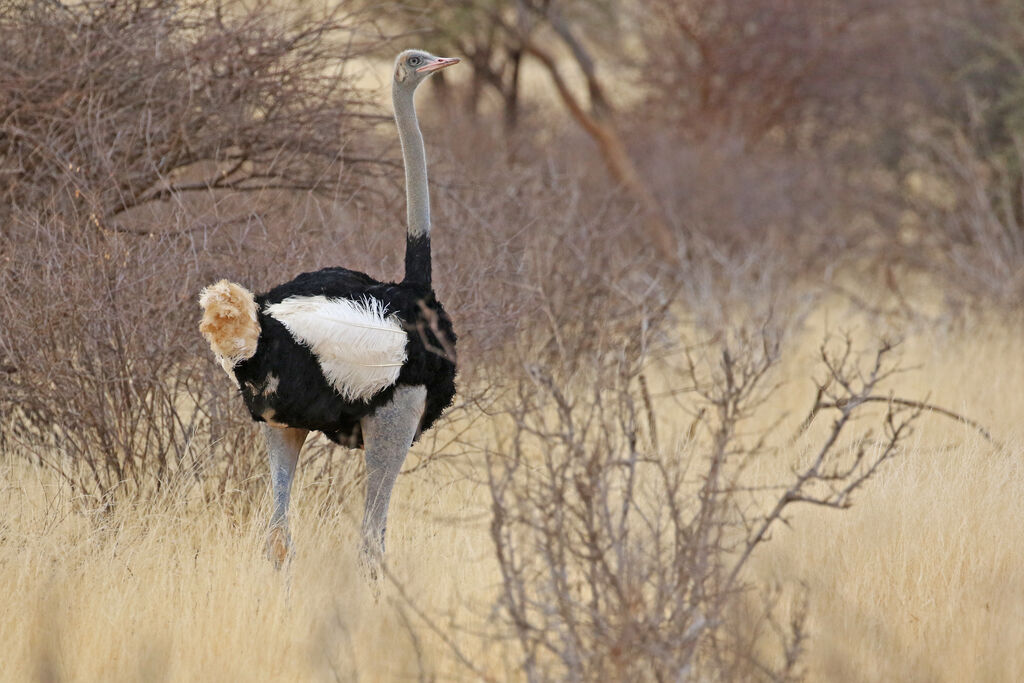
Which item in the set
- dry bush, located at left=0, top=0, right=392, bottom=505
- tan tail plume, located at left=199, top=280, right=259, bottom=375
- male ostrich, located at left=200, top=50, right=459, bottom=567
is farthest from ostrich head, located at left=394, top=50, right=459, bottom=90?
tan tail plume, located at left=199, top=280, right=259, bottom=375

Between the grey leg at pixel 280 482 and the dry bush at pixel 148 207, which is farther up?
the dry bush at pixel 148 207

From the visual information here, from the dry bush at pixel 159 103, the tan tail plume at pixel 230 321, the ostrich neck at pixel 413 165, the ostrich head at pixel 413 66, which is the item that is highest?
the dry bush at pixel 159 103

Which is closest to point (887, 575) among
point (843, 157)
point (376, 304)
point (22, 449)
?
→ point (376, 304)

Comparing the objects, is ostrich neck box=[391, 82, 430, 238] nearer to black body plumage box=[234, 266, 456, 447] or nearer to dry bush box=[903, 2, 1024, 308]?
black body plumage box=[234, 266, 456, 447]

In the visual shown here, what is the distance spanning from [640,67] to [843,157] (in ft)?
→ 8.17

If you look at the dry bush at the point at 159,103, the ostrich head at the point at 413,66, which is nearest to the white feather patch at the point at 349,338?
the ostrich head at the point at 413,66

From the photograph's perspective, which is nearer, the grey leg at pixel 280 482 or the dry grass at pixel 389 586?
the dry grass at pixel 389 586

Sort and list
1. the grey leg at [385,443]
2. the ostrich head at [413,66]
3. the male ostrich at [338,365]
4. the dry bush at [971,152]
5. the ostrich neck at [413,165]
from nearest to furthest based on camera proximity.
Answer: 1. the male ostrich at [338,365]
2. the grey leg at [385,443]
3. the ostrich neck at [413,165]
4. the ostrich head at [413,66]
5. the dry bush at [971,152]

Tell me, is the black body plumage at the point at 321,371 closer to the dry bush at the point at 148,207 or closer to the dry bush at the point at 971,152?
the dry bush at the point at 148,207

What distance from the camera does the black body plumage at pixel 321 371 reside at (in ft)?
12.5

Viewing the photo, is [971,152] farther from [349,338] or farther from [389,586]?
[349,338]

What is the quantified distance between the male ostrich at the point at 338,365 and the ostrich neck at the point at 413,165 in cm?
29

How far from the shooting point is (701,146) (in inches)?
515

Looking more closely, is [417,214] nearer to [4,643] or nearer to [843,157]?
[4,643]
